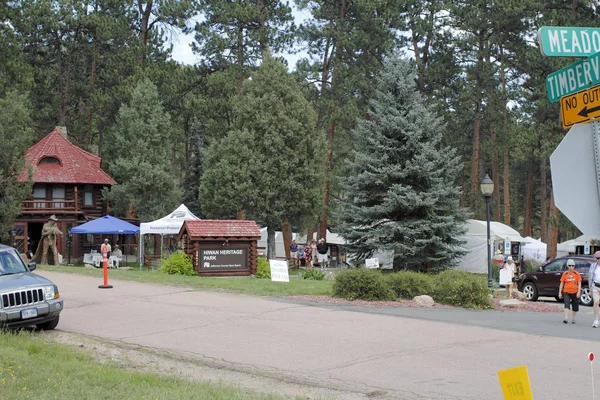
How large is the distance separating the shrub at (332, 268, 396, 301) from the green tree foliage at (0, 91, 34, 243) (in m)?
18.3

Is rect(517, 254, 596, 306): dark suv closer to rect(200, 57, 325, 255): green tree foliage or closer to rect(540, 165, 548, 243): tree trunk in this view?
rect(200, 57, 325, 255): green tree foliage

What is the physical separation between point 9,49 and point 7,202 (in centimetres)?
1556

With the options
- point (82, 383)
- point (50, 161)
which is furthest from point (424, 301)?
point (50, 161)

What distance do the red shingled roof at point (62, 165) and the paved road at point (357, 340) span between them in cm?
2494

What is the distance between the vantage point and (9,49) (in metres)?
40.7

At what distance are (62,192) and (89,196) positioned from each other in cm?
213

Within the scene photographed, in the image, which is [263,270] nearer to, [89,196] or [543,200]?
[89,196]

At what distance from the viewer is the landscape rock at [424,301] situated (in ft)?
58.5

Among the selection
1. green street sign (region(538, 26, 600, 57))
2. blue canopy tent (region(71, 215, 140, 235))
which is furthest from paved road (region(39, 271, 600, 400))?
blue canopy tent (region(71, 215, 140, 235))

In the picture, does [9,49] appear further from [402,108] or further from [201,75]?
[402,108]

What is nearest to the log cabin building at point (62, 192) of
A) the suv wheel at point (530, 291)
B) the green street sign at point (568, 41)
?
the suv wheel at point (530, 291)

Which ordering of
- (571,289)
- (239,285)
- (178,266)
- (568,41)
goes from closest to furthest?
(568,41), (571,289), (239,285), (178,266)

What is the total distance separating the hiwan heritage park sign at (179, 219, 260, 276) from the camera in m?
25.5

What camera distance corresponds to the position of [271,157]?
3781 centimetres
